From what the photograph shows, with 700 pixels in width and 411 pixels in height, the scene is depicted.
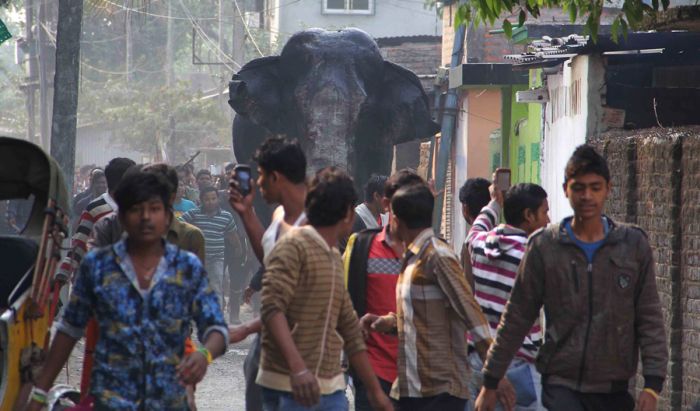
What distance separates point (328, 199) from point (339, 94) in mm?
9380

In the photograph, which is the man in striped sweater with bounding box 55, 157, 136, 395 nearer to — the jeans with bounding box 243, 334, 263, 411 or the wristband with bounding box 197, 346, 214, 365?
the jeans with bounding box 243, 334, 263, 411

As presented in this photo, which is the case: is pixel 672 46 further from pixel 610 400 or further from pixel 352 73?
pixel 610 400

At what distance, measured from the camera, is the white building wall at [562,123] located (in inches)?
554

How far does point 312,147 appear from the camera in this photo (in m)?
15.2

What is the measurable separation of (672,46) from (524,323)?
7.78m

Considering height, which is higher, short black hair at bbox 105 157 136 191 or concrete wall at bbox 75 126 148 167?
short black hair at bbox 105 157 136 191

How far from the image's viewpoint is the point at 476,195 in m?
9.06

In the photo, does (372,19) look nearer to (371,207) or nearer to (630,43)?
(630,43)

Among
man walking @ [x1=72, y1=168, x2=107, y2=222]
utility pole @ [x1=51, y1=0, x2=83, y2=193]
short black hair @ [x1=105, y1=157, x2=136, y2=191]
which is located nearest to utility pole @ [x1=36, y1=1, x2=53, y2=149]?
man walking @ [x1=72, y1=168, x2=107, y2=222]

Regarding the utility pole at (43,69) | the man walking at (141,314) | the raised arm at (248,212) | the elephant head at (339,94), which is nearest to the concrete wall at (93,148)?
the utility pole at (43,69)

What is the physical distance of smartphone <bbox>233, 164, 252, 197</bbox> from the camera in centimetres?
671

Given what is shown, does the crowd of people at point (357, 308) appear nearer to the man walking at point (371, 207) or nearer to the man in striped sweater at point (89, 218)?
the man in striped sweater at point (89, 218)

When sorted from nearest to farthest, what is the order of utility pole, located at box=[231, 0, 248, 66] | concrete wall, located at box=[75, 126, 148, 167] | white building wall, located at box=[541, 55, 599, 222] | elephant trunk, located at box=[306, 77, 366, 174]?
white building wall, located at box=[541, 55, 599, 222] < elephant trunk, located at box=[306, 77, 366, 174] < utility pole, located at box=[231, 0, 248, 66] < concrete wall, located at box=[75, 126, 148, 167]

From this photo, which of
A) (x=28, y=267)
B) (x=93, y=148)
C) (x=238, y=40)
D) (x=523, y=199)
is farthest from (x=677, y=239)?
(x=93, y=148)
